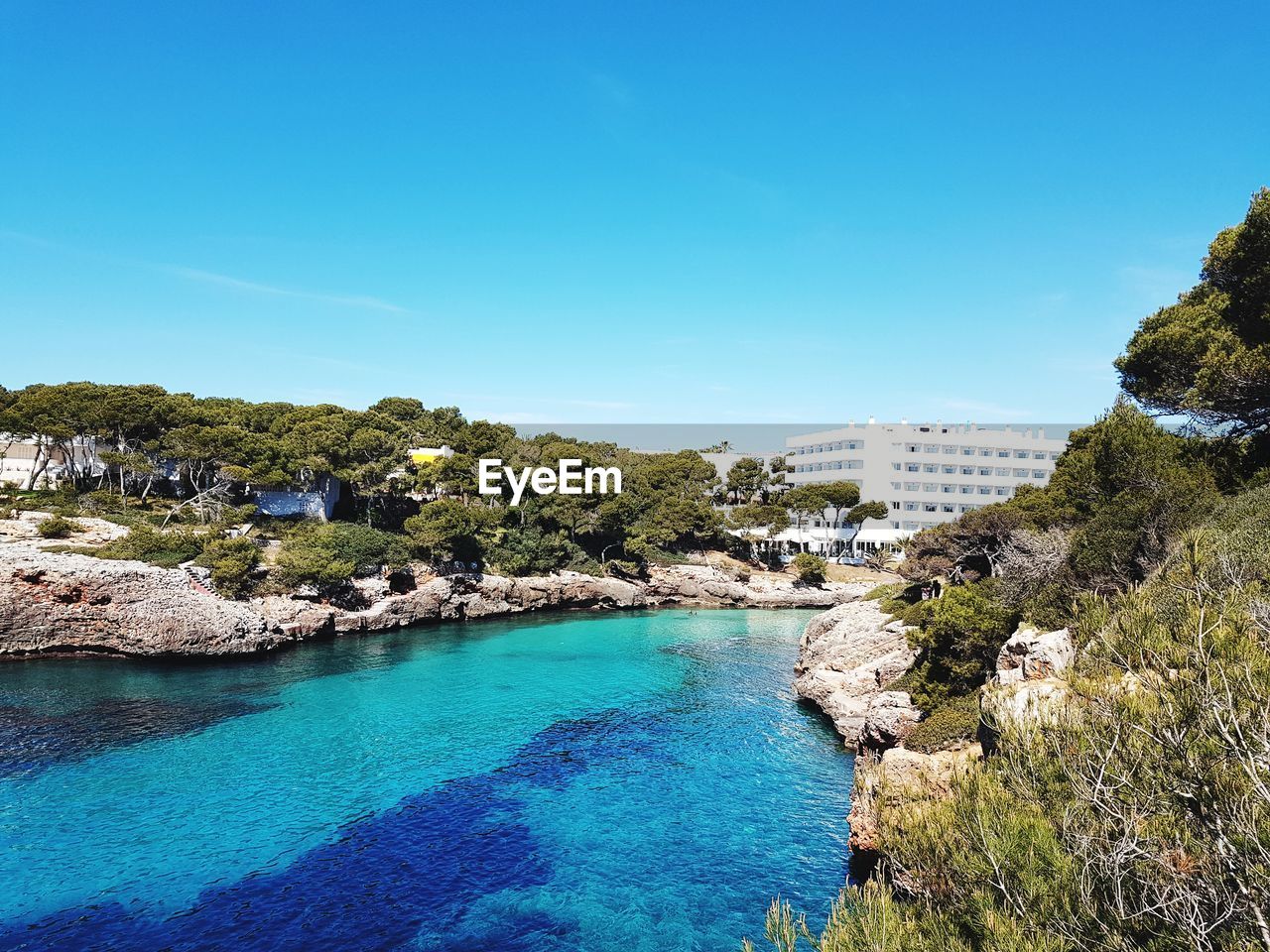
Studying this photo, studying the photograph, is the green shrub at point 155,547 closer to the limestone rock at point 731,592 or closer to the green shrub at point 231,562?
the green shrub at point 231,562

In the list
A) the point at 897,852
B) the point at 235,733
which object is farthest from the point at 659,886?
the point at 235,733

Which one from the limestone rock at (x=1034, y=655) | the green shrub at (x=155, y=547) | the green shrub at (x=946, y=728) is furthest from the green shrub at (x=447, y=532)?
the limestone rock at (x=1034, y=655)

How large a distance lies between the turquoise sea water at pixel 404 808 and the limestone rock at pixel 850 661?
4.24 ft

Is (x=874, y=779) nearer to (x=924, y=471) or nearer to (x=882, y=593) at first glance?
(x=882, y=593)

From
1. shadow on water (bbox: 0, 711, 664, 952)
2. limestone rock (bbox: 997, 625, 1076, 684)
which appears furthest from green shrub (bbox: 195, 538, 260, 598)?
limestone rock (bbox: 997, 625, 1076, 684)

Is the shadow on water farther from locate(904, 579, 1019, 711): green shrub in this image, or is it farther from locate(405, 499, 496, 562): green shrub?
locate(405, 499, 496, 562): green shrub

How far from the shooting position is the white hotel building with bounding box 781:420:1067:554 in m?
79.0

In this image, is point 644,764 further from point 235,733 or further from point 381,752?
point 235,733

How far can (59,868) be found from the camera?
16.4 meters

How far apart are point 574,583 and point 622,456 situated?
32.6 m

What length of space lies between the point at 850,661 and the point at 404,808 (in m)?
20.7

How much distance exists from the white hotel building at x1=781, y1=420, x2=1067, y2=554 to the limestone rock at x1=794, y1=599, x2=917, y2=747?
40634 millimetres

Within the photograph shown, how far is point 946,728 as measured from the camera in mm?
19578

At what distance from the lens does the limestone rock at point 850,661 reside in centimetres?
2692
